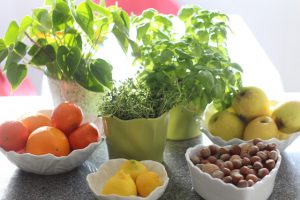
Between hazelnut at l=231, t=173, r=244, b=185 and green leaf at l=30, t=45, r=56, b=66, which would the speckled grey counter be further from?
green leaf at l=30, t=45, r=56, b=66

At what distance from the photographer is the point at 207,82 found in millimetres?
830

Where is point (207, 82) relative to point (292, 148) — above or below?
above

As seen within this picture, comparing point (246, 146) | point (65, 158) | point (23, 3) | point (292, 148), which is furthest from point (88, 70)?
point (23, 3)

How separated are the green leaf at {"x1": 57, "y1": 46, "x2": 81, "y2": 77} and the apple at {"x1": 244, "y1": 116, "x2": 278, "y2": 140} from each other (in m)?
0.35

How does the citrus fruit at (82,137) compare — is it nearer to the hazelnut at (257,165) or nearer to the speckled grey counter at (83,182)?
the speckled grey counter at (83,182)

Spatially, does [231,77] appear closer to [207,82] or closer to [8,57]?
[207,82]

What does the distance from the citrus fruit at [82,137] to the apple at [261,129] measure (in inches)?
11.4

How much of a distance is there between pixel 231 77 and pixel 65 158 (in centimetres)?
35

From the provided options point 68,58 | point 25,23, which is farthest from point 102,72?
point 25,23

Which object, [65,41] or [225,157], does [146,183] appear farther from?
[65,41]

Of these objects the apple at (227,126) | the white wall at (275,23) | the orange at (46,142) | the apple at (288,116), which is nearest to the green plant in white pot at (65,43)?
the orange at (46,142)

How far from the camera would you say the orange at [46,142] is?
800 mm

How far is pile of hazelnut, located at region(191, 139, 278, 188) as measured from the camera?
720mm

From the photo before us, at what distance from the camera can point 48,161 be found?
2.64 ft
